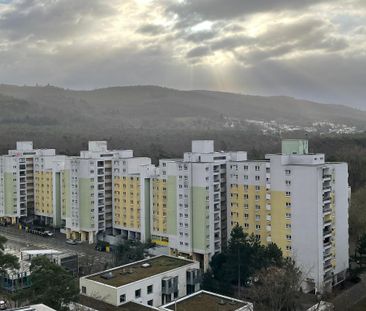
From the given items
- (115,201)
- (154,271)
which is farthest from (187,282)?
(115,201)

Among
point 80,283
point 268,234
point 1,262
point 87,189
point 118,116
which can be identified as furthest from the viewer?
point 118,116

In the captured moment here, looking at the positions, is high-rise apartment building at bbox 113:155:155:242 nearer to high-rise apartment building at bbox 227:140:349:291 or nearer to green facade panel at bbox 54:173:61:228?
green facade panel at bbox 54:173:61:228

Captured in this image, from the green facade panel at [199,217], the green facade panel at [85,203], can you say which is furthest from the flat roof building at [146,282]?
the green facade panel at [85,203]

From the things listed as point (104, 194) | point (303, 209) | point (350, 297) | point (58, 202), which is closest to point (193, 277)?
point (303, 209)

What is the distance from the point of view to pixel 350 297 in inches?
1134

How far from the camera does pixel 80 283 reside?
25531 millimetres

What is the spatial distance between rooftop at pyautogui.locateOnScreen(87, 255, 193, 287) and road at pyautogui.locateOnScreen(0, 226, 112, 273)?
5.57 meters

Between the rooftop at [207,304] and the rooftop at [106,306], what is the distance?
1.56m

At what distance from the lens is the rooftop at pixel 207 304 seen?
22.2m

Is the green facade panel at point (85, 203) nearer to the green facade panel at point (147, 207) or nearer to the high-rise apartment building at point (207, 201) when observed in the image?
the high-rise apartment building at point (207, 201)

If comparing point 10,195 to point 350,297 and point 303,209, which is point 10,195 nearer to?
point 303,209

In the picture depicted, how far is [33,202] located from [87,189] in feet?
39.5

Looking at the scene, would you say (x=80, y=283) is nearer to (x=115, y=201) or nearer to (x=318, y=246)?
(x=318, y=246)

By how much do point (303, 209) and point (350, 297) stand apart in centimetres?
602
